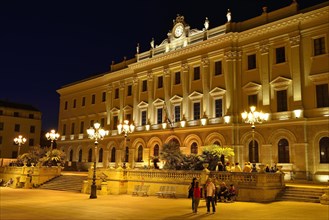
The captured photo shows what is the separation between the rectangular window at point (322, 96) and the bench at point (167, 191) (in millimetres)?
13525

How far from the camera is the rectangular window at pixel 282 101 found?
2811cm

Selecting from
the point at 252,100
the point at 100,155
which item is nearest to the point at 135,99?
the point at 100,155

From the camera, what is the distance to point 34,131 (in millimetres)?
66000

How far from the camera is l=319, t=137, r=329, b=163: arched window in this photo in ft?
82.8

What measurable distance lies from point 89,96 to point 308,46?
31.4m

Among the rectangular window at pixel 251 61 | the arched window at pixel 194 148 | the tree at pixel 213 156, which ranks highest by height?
the rectangular window at pixel 251 61

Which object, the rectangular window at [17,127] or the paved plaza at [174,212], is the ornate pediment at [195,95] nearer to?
the paved plaza at [174,212]

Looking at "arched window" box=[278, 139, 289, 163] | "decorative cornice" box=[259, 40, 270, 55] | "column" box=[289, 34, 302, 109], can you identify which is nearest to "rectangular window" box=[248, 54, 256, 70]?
"decorative cornice" box=[259, 40, 270, 55]

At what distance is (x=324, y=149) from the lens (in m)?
25.4

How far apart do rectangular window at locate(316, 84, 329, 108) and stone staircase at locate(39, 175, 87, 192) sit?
65.3 feet

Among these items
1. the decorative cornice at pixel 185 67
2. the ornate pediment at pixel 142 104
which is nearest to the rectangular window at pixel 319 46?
the decorative cornice at pixel 185 67

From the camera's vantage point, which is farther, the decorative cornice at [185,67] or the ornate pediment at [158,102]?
the ornate pediment at [158,102]

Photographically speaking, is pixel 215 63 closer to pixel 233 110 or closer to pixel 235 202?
pixel 233 110

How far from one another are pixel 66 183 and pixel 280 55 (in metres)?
21.6
